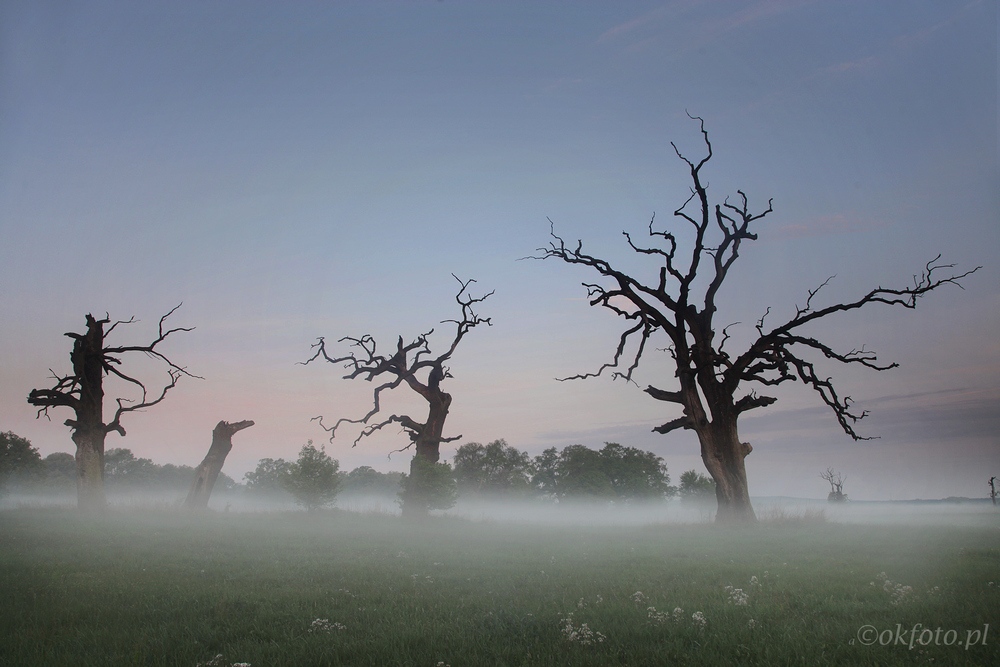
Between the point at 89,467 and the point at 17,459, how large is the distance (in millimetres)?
27592

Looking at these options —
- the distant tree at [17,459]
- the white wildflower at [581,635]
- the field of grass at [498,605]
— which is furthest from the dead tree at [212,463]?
the white wildflower at [581,635]

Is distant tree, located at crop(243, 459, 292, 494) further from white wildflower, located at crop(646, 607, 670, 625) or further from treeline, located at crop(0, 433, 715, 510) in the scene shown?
white wildflower, located at crop(646, 607, 670, 625)

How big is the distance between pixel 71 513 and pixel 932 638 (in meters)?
29.5

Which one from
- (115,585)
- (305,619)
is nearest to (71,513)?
(115,585)

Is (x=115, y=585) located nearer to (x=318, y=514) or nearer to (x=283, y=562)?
(x=283, y=562)

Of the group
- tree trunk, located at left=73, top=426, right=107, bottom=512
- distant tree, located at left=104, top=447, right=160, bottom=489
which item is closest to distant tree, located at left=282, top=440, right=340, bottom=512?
tree trunk, located at left=73, top=426, right=107, bottom=512

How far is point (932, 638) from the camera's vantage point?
5.35m

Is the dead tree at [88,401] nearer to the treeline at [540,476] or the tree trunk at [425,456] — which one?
the tree trunk at [425,456]

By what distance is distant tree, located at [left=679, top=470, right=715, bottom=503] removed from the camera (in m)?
71.4

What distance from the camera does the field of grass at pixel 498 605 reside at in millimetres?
5090

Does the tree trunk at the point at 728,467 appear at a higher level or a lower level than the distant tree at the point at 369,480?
higher

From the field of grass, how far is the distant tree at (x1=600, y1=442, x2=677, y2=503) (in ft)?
193

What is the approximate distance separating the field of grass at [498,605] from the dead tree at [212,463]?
1490cm

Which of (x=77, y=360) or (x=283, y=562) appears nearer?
(x=283, y=562)
